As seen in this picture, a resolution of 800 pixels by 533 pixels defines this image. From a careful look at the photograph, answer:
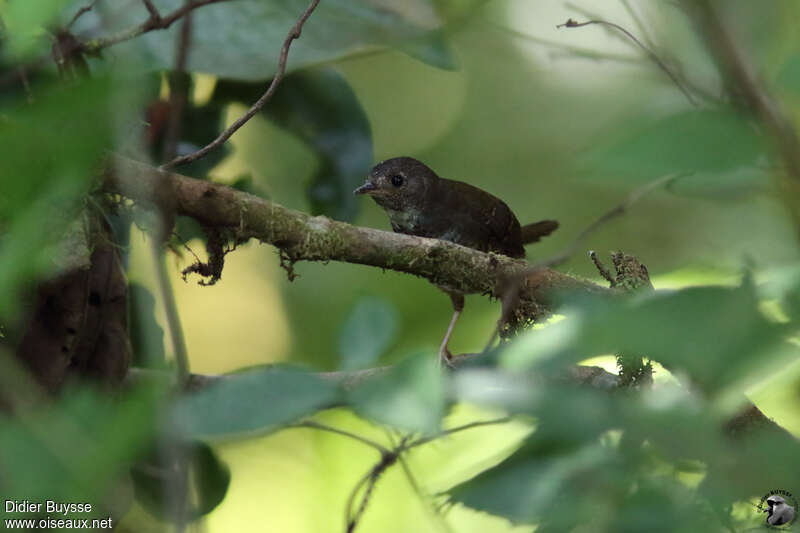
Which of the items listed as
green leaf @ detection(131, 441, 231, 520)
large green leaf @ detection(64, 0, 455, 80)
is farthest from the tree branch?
large green leaf @ detection(64, 0, 455, 80)

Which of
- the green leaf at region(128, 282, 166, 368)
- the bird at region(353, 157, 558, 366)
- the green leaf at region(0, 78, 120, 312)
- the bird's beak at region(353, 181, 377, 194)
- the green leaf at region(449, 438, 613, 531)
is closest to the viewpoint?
the green leaf at region(0, 78, 120, 312)

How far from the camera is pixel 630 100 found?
7652 mm

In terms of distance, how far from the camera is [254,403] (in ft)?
3.40

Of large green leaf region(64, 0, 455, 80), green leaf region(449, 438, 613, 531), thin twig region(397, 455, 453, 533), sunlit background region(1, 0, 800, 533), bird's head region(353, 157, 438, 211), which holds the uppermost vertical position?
green leaf region(449, 438, 613, 531)

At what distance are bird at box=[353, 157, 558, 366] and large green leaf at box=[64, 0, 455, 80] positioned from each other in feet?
3.26

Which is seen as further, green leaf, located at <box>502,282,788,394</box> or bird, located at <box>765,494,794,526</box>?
bird, located at <box>765,494,794,526</box>

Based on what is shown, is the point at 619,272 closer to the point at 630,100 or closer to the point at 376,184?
the point at 376,184

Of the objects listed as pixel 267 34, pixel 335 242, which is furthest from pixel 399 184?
pixel 335 242

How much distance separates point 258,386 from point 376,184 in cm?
364

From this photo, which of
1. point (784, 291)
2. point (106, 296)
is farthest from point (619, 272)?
point (784, 291)

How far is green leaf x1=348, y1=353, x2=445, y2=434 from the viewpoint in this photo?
1.01 meters

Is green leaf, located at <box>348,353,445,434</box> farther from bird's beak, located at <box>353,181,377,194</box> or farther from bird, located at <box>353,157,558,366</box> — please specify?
bird, located at <box>353,157,558,366</box>

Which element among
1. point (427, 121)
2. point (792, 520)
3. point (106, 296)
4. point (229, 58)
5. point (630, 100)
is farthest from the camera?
point (427, 121)

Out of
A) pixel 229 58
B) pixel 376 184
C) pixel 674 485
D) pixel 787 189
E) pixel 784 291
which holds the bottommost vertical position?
pixel 376 184
